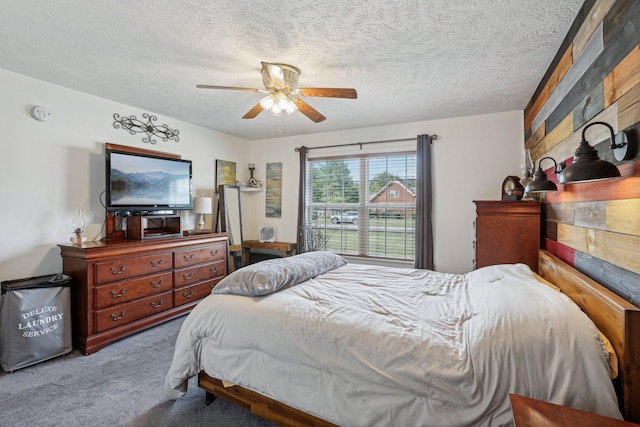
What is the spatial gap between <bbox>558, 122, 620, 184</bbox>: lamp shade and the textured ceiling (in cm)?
108

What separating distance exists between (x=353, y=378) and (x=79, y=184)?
3.43m

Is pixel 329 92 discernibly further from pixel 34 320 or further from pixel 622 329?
pixel 34 320

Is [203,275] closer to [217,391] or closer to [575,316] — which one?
[217,391]

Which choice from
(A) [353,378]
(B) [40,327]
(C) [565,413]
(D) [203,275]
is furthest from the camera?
(D) [203,275]

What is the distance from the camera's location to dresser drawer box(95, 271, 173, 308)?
8.89 feet

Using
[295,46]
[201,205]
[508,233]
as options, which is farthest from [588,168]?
[201,205]

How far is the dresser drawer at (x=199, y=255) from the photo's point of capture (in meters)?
3.41

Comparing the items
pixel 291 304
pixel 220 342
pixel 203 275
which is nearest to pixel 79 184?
pixel 203 275

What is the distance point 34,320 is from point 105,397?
1.03 metres

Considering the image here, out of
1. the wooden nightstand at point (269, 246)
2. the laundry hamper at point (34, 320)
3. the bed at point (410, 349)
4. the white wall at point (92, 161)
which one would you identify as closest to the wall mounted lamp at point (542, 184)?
the bed at point (410, 349)

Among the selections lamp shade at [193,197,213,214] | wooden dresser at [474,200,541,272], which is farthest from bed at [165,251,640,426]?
lamp shade at [193,197,213,214]

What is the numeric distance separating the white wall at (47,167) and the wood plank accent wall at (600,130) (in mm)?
4249

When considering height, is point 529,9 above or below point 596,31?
above

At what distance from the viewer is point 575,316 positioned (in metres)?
1.19
